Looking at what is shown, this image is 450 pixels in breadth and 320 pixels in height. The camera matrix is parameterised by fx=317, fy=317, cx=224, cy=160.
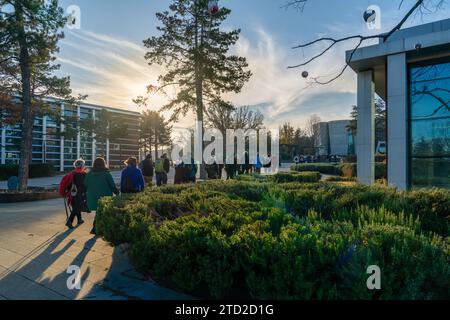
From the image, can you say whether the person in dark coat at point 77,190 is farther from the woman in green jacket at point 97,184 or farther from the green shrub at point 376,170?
the green shrub at point 376,170

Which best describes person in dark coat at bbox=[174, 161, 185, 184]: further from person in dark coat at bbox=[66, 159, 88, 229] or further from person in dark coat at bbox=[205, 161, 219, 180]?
person in dark coat at bbox=[66, 159, 88, 229]

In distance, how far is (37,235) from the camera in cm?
674

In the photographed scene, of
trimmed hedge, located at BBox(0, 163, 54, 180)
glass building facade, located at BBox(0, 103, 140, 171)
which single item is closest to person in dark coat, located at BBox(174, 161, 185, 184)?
trimmed hedge, located at BBox(0, 163, 54, 180)

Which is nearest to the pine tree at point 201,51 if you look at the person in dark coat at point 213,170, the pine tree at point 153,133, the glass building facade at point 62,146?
the person in dark coat at point 213,170

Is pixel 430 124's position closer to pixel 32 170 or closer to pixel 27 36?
pixel 27 36

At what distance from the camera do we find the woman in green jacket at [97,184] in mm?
7402

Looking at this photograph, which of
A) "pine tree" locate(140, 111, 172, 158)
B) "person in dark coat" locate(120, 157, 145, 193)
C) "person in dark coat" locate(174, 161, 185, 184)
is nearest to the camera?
"person in dark coat" locate(120, 157, 145, 193)

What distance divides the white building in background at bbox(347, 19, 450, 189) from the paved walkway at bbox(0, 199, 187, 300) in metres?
11.1

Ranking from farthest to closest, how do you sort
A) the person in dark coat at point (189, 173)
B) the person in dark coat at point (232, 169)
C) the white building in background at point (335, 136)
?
the white building in background at point (335, 136)
the person in dark coat at point (232, 169)
the person in dark coat at point (189, 173)

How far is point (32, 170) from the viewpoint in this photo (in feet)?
103

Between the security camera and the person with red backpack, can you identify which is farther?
the person with red backpack

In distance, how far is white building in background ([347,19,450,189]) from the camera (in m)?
12.1

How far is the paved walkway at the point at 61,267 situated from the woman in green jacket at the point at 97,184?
69 centimetres
